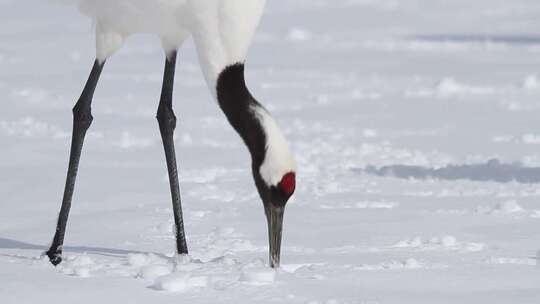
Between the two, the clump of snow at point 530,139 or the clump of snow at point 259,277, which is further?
the clump of snow at point 530,139

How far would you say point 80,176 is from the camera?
823 cm

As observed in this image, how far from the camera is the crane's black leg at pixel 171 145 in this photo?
591 centimetres

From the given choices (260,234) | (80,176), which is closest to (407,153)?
(80,176)

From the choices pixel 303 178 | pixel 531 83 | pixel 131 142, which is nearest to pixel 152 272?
pixel 303 178

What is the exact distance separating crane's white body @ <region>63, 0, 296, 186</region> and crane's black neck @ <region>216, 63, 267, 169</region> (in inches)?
1.0

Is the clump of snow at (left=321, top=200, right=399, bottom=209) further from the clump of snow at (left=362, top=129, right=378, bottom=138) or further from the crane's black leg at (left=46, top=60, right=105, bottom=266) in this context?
the clump of snow at (left=362, top=129, right=378, bottom=138)

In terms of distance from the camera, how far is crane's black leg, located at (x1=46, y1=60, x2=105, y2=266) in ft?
18.9

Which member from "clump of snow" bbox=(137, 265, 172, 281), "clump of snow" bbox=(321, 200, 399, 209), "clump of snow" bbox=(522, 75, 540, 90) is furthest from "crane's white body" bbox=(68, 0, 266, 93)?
"clump of snow" bbox=(522, 75, 540, 90)

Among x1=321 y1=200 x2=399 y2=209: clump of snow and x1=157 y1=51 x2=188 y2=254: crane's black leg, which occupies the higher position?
x1=157 y1=51 x2=188 y2=254: crane's black leg

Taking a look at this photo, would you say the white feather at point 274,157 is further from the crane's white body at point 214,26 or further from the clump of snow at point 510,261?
Result: the clump of snow at point 510,261

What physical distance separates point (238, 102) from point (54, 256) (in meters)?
1.11

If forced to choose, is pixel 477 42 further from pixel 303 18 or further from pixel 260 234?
pixel 260 234

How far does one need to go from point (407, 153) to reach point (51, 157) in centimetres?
260

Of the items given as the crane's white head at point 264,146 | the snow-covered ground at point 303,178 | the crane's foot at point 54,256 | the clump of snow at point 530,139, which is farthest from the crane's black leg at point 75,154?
the clump of snow at point 530,139
